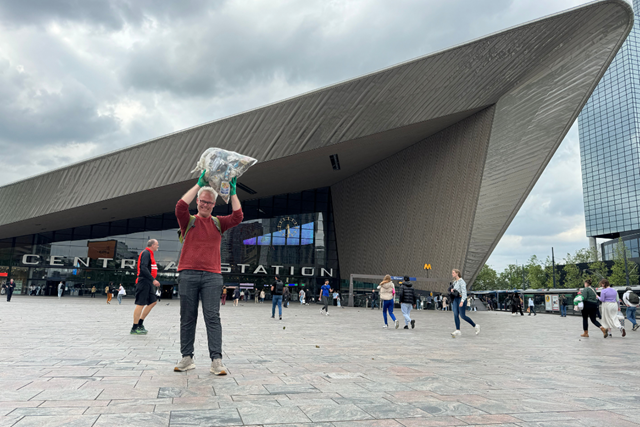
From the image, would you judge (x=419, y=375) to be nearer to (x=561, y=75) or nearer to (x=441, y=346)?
(x=441, y=346)

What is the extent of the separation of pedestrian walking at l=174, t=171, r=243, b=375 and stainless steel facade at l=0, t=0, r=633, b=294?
18.1m

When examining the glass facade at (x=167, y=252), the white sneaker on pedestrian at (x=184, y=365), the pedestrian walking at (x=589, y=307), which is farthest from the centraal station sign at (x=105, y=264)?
the white sneaker on pedestrian at (x=184, y=365)

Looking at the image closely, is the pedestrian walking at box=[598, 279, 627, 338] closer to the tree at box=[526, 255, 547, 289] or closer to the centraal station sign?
the centraal station sign

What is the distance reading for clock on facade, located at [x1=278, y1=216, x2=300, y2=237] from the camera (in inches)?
1446

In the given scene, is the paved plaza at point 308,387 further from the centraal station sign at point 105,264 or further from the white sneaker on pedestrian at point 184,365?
the centraal station sign at point 105,264

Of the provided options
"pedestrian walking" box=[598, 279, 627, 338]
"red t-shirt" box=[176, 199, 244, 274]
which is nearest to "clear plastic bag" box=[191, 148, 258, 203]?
"red t-shirt" box=[176, 199, 244, 274]

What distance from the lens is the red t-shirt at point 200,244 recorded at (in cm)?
423

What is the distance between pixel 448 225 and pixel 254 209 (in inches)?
684

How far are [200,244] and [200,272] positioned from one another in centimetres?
28

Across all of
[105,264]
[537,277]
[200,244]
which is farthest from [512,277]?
[200,244]

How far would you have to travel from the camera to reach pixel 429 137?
25469mm

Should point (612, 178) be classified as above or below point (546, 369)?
above

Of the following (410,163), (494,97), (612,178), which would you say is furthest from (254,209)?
(612,178)

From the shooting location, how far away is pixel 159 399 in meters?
3.05
